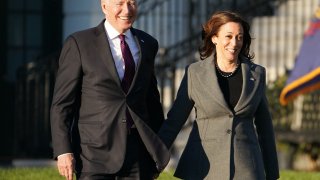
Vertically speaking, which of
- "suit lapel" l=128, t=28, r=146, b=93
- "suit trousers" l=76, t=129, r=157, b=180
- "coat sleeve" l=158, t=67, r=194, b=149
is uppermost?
"suit lapel" l=128, t=28, r=146, b=93

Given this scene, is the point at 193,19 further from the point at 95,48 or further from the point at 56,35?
the point at 95,48

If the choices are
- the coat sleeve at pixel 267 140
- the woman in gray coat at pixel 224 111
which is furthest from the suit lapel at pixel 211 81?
the coat sleeve at pixel 267 140

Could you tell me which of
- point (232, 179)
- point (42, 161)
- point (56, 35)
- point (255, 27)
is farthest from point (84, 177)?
point (56, 35)

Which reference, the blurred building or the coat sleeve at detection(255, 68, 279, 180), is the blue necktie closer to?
the coat sleeve at detection(255, 68, 279, 180)

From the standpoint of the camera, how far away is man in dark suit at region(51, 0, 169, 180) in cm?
663

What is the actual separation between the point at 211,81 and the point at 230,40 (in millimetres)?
260

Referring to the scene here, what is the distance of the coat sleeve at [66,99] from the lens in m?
6.61

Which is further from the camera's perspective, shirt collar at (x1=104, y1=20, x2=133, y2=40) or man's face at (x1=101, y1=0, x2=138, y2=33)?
shirt collar at (x1=104, y1=20, x2=133, y2=40)

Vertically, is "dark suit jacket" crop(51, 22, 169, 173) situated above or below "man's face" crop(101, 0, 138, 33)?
below

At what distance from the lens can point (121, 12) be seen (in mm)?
A: 6695

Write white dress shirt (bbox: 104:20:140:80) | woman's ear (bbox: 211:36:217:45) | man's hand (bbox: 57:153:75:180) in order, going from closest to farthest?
man's hand (bbox: 57:153:75:180) < white dress shirt (bbox: 104:20:140:80) < woman's ear (bbox: 211:36:217:45)

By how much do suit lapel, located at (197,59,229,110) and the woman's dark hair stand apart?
0.35 feet

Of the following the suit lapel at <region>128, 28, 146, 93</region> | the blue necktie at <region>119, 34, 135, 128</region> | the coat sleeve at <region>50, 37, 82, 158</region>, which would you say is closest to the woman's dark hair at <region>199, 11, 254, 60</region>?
the suit lapel at <region>128, 28, 146, 93</region>

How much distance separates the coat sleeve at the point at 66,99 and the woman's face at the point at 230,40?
81cm
